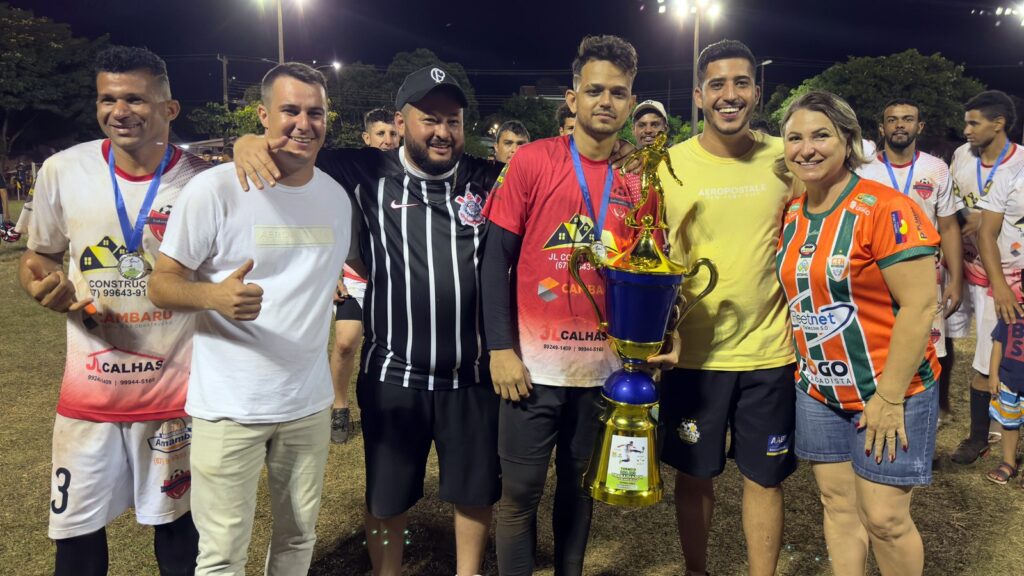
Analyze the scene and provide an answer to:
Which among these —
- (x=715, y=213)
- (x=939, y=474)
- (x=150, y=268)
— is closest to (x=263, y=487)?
(x=150, y=268)

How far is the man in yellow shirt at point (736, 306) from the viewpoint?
3150 mm

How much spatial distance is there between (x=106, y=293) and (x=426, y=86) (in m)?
1.58

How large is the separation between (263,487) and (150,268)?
2383 millimetres

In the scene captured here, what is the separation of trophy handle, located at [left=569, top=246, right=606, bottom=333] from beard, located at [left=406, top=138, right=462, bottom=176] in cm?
73

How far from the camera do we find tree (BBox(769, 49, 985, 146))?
42.9 m

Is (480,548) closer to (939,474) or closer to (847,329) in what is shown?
(847,329)

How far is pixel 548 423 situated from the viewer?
10.1ft

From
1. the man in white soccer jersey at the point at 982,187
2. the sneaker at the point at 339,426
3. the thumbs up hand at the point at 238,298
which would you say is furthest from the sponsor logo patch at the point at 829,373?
the sneaker at the point at 339,426

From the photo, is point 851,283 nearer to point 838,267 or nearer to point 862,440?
point 838,267

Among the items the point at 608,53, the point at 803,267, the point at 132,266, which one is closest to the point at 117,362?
the point at 132,266

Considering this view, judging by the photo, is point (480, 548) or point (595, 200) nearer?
point (595, 200)

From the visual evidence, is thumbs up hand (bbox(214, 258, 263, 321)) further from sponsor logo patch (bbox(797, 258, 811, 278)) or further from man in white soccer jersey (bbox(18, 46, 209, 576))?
sponsor logo patch (bbox(797, 258, 811, 278))

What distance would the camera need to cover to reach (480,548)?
3324 millimetres

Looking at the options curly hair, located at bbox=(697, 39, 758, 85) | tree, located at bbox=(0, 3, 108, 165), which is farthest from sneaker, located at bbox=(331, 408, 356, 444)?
tree, located at bbox=(0, 3, 108, 165)
